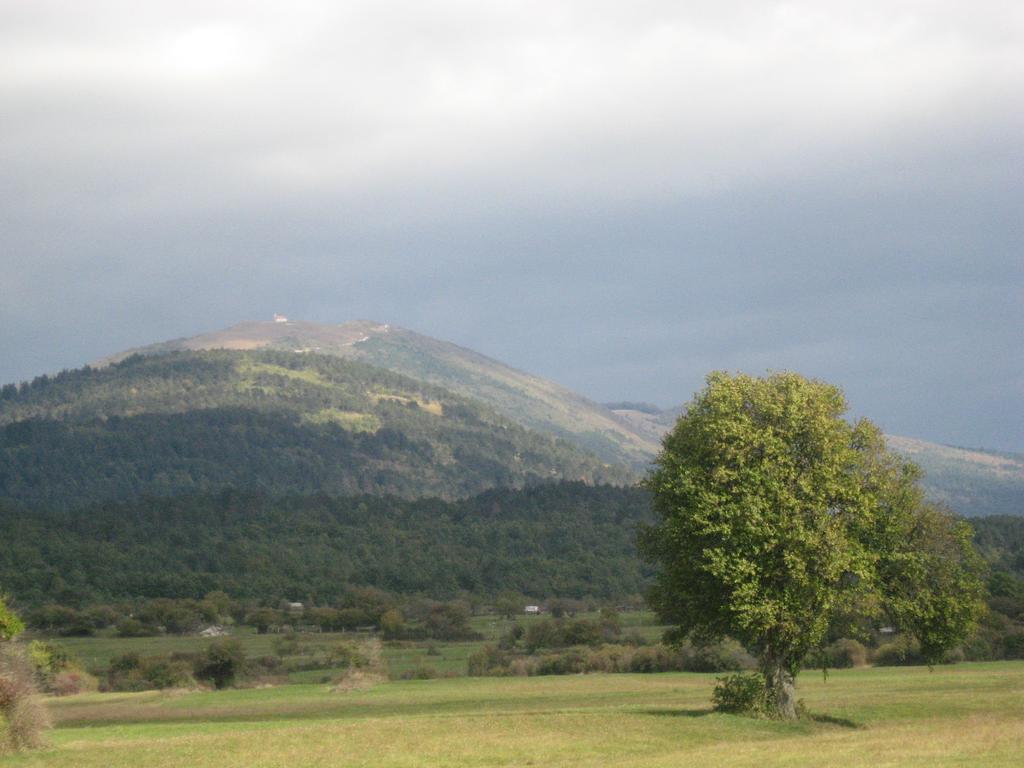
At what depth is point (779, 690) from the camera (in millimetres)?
48188

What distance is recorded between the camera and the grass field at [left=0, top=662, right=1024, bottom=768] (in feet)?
124

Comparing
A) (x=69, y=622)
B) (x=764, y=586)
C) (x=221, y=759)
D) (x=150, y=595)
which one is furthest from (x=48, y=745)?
(x=150, y=595)

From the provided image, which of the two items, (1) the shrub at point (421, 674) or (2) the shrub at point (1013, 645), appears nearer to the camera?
(2) the shrub at point (1013, 645)

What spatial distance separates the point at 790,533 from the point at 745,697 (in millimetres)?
7622

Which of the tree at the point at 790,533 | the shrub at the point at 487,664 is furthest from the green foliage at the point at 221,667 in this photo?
the tree at the point at 790,533

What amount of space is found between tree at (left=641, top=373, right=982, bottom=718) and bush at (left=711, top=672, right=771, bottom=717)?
1.28ft

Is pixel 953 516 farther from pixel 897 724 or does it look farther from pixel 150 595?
pixel 150 595

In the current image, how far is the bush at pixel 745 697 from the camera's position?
47.9 m

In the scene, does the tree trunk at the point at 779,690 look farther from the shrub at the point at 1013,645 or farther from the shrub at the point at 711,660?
the shrub at the point at 1013,645

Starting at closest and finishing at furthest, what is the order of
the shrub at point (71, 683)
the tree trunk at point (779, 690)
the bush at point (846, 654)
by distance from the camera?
the tree trunk at point (779, 690) → the shrub at point (71, 683) → the bush at point (846, 654)

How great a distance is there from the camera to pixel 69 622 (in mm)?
143750

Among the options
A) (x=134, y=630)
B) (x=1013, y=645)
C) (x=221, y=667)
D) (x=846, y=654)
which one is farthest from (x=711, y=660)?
(x=134, y=630)

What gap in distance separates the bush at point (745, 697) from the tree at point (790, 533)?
15.4 inches

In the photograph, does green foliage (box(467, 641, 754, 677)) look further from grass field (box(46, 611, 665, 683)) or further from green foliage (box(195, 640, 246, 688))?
green foliage (box(195, 640, 246, 688))
